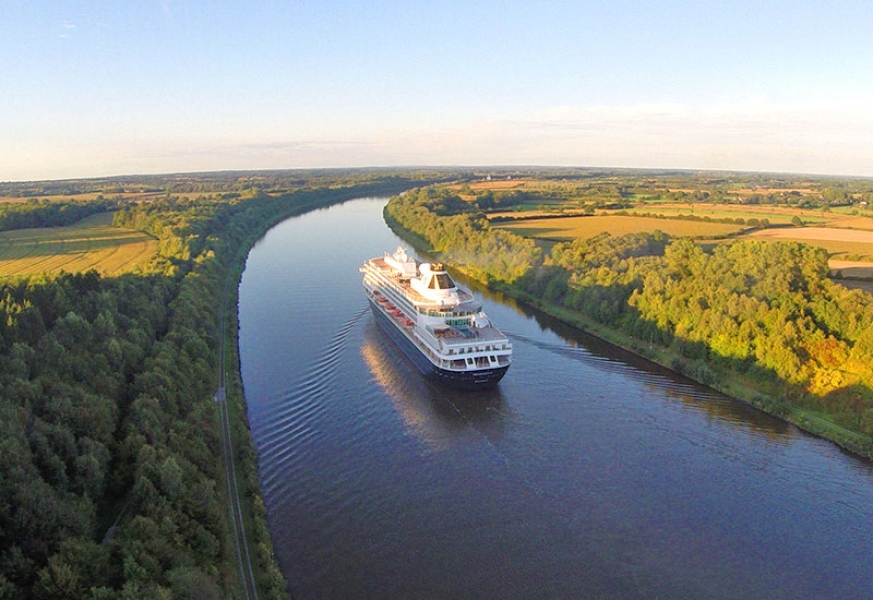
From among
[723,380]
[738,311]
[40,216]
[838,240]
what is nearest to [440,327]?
[723,380]

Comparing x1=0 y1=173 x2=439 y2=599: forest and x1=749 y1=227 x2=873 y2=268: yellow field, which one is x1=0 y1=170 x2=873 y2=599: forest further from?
x1=749 y1=227 x2=873 y2=268: yellow field

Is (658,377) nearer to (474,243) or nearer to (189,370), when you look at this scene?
(189,370)

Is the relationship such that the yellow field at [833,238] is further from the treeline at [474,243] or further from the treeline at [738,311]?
the treeline at [474,243]

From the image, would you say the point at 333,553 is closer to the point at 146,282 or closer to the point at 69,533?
the point at 69,533

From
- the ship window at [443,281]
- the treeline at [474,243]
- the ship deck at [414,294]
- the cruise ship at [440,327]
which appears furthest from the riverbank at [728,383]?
the ship window at [443,281]

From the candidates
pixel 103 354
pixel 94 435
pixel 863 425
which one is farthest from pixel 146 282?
pixel 863 425

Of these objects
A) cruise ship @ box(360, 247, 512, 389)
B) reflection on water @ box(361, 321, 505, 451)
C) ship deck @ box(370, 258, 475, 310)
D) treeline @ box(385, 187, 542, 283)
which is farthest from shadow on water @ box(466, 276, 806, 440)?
treeline @ box(385, 187, 542, 283)
